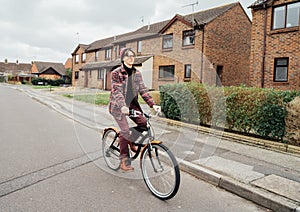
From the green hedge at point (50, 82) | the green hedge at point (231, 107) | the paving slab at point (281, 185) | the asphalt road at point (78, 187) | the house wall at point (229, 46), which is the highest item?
the house wall at point (229, 46)

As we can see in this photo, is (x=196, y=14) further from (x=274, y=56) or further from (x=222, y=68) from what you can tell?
(x=274, y=56)

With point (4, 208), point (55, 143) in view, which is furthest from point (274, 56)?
point (4, 208)

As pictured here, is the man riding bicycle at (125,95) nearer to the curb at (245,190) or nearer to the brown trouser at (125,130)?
the brown trouser at (125,130)

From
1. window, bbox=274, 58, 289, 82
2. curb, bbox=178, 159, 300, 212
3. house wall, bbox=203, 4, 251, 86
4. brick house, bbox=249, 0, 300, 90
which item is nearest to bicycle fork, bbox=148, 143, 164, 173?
curb, bbox=178, 159, 300, 212

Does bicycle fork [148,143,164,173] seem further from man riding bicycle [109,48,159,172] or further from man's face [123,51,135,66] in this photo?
man's face [123,51,135,66]

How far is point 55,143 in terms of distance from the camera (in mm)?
6668

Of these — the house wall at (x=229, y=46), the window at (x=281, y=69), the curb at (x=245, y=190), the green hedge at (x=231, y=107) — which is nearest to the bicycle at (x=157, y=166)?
the curb at (x=245, y=190)

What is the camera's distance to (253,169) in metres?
4.79

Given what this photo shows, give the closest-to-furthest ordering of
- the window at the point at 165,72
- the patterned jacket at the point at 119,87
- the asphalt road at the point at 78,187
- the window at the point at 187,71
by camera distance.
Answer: the asphalt road at the point at 78,187 < the patterned jacket at the point at 119,87 < the window at the point at 165,72 < the window at the point at 187,71

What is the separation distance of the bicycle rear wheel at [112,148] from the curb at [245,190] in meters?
1.24

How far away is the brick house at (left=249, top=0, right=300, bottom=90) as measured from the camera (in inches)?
527

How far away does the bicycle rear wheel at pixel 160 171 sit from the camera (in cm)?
359

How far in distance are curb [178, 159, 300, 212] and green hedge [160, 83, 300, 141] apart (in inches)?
107

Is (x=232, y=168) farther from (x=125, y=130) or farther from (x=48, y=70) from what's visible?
(x=48, y=70)
